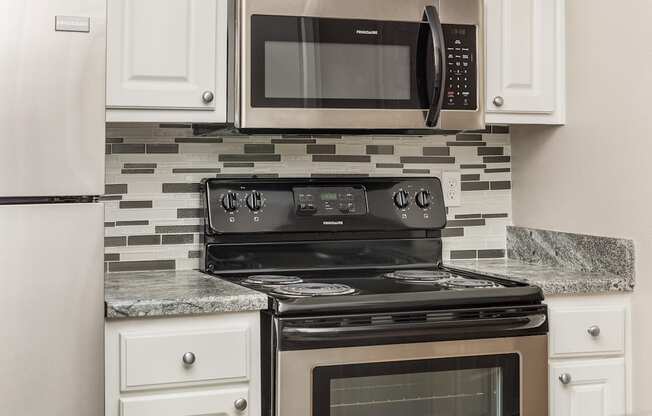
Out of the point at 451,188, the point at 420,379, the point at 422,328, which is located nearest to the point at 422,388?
the point at 420,379

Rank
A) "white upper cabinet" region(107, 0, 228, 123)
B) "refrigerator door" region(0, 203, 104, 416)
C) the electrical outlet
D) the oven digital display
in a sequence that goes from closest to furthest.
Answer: "refrigerator door" region(0, 203, 104, 416) → "white upper cabinet" region(107, 0, 228, 123) → the oven digital display → the electrical outlet

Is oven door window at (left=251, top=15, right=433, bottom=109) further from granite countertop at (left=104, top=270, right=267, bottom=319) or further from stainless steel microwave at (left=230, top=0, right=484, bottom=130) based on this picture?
granite countertop at (left=104, top=270, right=267, bottom=319)

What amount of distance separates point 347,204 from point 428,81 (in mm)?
475

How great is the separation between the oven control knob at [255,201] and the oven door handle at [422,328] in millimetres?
634

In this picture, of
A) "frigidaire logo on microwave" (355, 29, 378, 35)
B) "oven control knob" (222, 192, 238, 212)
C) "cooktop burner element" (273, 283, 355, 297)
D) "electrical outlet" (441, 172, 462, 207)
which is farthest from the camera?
"electrical outlet" (441, 172, 462, 207)

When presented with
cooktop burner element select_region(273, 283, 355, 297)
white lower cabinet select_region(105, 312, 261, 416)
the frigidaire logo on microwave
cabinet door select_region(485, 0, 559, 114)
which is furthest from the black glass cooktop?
the frigidaire logo on microwave

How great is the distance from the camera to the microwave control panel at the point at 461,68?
239 cm

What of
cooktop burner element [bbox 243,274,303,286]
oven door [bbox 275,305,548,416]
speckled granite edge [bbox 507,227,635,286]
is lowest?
oven door [bbox 275,305,548,416]

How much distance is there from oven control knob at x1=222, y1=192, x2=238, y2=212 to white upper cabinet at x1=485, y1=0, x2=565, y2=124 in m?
0.80

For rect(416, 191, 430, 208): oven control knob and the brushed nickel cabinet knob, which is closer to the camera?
the brushed nickel cabinet knob

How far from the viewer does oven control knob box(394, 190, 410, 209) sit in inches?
104

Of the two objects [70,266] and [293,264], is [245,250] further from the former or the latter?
[70,266]

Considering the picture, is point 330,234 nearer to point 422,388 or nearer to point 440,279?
point 440,279

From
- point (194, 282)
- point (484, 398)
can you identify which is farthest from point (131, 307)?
point (484, 398)
